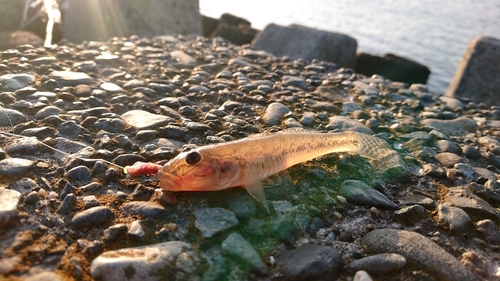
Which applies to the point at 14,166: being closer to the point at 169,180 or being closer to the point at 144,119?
the point at 169,180

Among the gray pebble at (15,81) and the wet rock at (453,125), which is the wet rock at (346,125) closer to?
the wet rock at (453,125)

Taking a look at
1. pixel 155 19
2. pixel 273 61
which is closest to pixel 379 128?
pixel 273 61

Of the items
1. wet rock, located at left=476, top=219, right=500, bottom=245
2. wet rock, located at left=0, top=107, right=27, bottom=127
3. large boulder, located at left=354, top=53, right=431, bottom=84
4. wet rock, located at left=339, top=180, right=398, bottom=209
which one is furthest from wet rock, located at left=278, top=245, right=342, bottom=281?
large boulder, located at left=354, top=53, right=431, bottom=84

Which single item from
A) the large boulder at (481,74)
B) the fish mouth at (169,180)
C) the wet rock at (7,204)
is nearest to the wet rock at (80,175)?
the wet rock at (7,204)

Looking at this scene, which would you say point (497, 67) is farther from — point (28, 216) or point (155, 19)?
point (28, 216)

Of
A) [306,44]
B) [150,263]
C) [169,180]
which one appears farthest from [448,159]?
[306,44]

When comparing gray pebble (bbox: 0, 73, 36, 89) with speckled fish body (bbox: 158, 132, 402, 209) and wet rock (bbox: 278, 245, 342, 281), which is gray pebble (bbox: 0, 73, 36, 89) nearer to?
speckled fish body (bbox: 158, 132, 402, 209)
